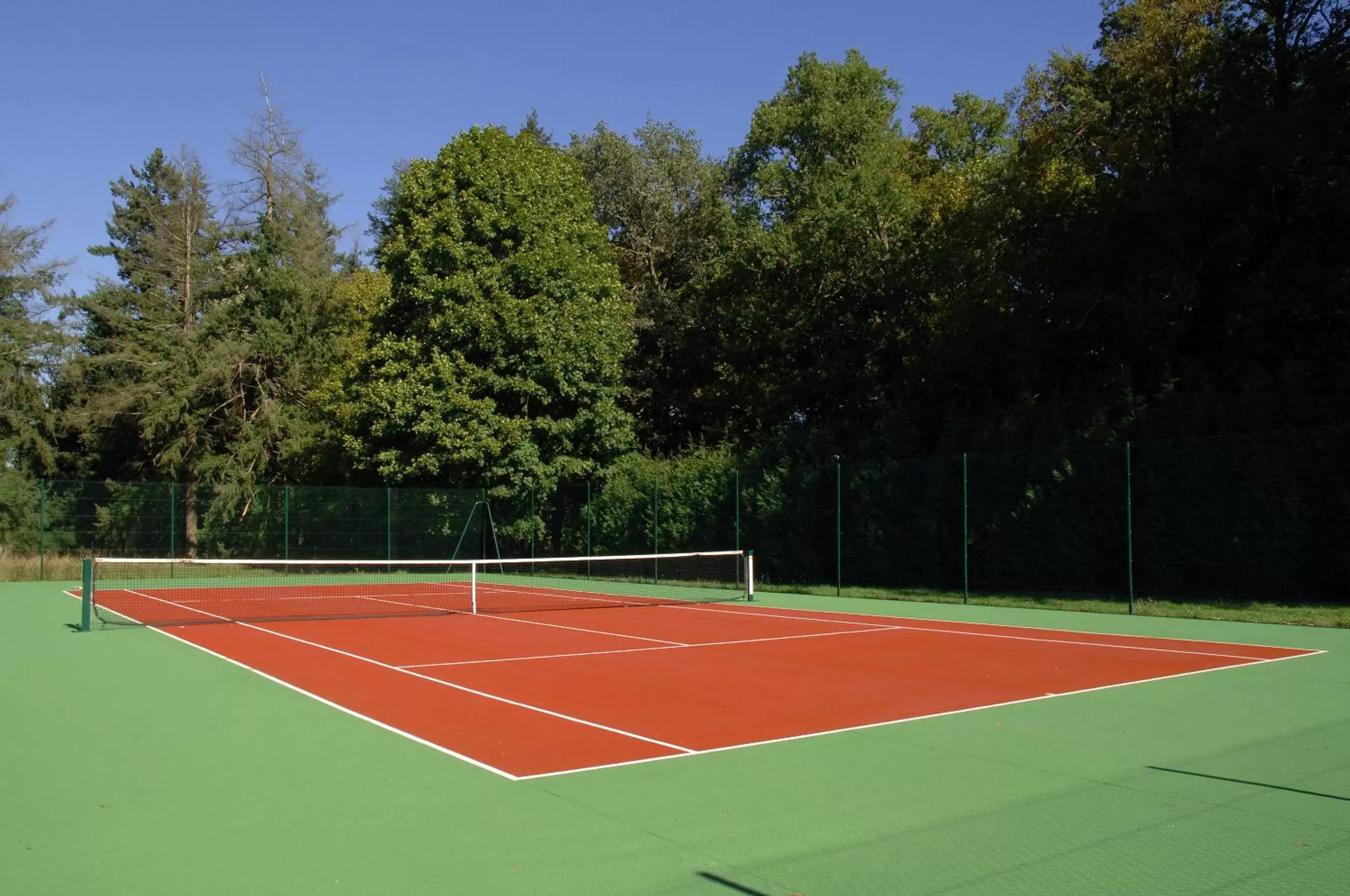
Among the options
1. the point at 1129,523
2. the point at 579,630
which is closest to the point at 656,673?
the point at 579,630

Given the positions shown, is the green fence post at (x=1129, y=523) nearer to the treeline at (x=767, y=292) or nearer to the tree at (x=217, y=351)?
the treeline at (x=767, y=292)

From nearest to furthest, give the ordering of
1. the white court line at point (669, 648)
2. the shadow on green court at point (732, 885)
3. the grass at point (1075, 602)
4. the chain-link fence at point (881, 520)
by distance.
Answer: the shadow on green court at point (732, 885)
the white court line at point (669, 648)
the grass at point (1075, 602)
the chain-link fence at point (881, 520)

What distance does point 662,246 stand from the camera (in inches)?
1679

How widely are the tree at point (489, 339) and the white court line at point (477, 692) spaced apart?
13.9m

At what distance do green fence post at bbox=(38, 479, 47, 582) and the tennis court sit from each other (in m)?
6.59

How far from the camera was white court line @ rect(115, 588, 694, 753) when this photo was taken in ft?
23.7

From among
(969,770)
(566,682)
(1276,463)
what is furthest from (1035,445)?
(969,770)

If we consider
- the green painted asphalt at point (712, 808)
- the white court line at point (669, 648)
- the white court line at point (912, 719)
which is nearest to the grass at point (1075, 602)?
the white court line at point (912, 719)

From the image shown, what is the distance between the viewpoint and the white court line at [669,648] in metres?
11.2

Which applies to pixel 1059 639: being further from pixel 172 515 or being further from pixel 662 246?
pixel 662 246

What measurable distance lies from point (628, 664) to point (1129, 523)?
30.8ft

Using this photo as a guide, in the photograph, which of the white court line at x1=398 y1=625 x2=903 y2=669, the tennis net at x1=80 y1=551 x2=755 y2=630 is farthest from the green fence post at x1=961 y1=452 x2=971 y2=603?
the white court line at x1=398 y1=625 x2=903 y2=669

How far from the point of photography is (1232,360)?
2047 cm

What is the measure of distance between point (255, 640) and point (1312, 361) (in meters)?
18.0
